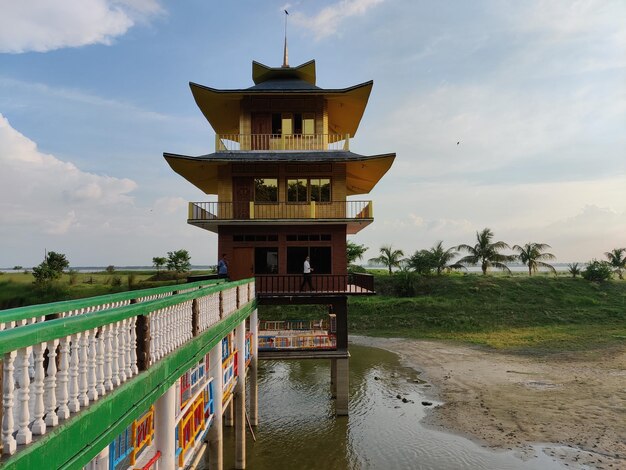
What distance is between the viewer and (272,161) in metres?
20.7

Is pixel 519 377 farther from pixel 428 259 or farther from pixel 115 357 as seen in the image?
pixel 428 259

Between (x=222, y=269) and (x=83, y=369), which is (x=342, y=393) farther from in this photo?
(x=83, y=369)

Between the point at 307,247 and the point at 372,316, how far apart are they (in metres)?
28.7

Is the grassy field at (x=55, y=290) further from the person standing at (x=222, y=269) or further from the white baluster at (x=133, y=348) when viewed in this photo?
the white baluster at (x=133, y=348)

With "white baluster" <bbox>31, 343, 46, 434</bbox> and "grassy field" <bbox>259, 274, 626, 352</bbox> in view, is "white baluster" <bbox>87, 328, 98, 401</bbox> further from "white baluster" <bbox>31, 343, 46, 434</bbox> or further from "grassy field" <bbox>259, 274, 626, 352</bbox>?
"grassy field" <bbox>259, 274, 626, 352</bbox>

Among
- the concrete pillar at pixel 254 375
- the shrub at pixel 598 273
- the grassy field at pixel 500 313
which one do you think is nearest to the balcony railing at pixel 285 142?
the concrete pillar at pixel 254 375

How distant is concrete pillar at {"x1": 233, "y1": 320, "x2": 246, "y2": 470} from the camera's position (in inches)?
598

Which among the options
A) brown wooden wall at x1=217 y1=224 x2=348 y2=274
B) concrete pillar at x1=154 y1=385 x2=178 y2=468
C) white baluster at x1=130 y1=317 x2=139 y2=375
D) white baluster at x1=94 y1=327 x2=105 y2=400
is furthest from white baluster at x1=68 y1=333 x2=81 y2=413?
brown wooden wall at x1=217 y1=224 x2=348 y2=274

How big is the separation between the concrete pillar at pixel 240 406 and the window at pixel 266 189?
829 cm

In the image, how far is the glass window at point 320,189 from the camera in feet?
72.3

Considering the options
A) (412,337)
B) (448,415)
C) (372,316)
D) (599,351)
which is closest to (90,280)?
(372,316)

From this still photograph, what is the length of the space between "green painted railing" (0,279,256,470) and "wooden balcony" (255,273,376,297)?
43.0ft

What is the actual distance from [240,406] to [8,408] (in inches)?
520

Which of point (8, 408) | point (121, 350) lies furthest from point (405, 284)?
point (8, 408)
